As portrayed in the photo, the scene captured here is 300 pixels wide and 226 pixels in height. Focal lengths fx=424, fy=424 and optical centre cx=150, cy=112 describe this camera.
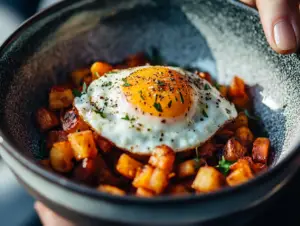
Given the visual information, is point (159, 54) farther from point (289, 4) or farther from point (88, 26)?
point (289, 4)

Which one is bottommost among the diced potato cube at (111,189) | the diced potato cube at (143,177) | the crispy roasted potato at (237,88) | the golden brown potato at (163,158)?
the crispy roasted potato at (237,88)

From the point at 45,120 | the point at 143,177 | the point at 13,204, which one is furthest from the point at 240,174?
the point at 13,204

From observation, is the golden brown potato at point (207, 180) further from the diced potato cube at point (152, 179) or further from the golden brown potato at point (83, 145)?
the golden brown potato at point (83, 145)

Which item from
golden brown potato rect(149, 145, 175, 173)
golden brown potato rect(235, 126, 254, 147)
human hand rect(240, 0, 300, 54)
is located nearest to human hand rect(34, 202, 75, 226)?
golden brown potato rect(149, 145, 175, 173)

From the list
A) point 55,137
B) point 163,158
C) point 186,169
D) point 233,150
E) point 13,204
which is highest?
point 55,137

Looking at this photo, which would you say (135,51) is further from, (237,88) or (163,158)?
Answer: (163,158)

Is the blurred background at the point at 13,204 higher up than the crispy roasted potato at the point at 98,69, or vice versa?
the crispy roasted potato at the point at 98,69

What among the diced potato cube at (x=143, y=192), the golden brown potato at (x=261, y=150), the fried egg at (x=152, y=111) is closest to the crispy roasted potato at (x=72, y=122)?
the fried egg at (x=152, y=111)
